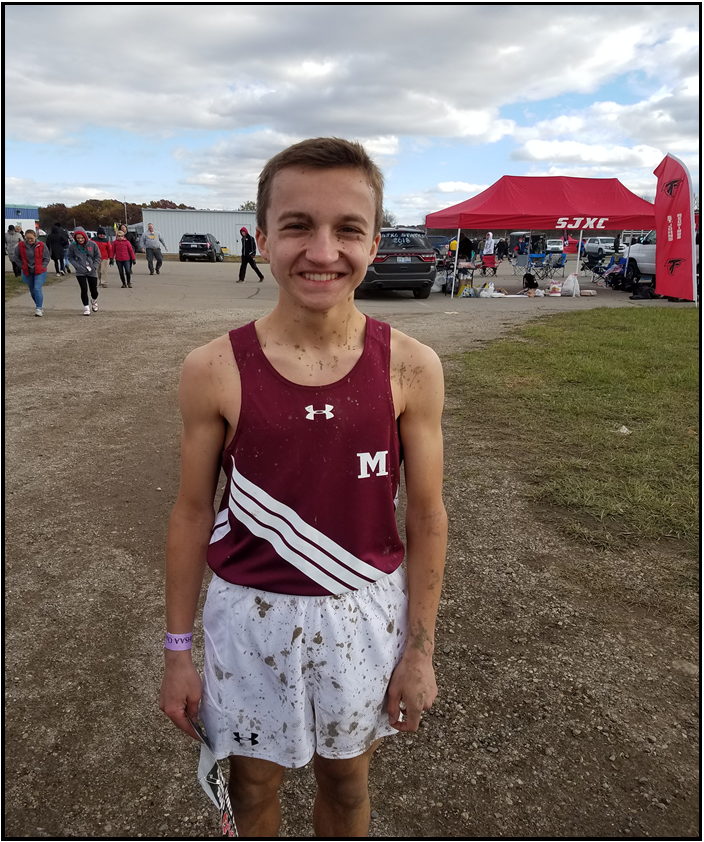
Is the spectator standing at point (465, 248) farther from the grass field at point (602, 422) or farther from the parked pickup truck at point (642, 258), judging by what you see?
the grass field at point (602, 422)

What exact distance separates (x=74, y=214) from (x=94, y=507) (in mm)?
107984

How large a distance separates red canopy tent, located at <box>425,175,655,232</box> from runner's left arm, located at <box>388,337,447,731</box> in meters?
15.9

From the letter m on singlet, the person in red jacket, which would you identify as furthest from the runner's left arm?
the person in red jacket

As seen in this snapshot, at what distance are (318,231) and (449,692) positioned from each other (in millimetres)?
2017

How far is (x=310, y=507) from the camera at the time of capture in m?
1.30

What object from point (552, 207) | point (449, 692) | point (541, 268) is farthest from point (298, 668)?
point (541, 268)

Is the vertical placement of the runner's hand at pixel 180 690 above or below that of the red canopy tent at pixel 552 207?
below

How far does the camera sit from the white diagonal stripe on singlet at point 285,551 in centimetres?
131

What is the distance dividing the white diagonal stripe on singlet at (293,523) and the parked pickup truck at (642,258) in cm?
1961

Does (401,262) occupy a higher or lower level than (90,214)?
lower

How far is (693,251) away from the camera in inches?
468

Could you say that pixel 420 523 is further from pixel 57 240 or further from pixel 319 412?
pixel 57 240

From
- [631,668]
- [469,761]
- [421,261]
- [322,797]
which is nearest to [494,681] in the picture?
[469,761]

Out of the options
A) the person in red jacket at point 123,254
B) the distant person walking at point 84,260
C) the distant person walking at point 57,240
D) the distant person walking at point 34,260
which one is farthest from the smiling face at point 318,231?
the distant person walking at point 57,240
